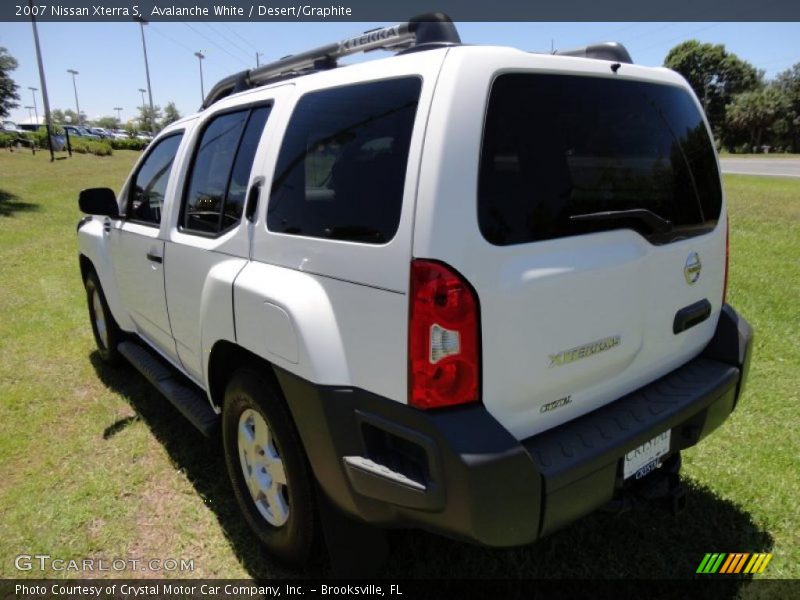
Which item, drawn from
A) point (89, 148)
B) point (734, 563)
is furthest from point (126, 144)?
point (734, 563)

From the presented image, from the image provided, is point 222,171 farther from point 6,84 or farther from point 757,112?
point 757,112

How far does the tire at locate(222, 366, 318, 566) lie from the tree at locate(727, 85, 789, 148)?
6019cm

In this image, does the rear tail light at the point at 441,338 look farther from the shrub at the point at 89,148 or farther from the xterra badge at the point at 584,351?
the shrub at the point at 89,148

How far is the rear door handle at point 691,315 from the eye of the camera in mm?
2221

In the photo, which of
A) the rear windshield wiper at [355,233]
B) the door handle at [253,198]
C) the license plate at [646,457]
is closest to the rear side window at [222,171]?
the door handle at [253,198]

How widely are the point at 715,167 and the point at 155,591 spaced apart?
311 cm

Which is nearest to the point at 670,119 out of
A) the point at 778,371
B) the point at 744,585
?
the point at 744,585

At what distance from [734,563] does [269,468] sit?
2.01 metres

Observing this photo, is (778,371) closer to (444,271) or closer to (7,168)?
(444,271)

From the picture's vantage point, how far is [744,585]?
2275 millimetres

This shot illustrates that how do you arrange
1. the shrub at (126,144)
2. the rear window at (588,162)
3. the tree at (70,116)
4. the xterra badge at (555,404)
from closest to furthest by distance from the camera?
the rear window at (588,162) → the xterra badge at (555,404) → the shrub at (126,144) → the tree at (70,116)

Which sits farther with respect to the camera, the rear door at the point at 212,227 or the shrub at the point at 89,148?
the shrub at the point at 89,148

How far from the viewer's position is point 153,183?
138 inches

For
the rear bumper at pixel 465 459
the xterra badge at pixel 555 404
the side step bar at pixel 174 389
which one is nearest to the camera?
the rear bumper at pixel 465 459
